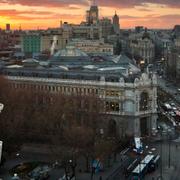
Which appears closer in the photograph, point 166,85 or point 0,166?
point 0,166

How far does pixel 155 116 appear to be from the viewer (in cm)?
7125

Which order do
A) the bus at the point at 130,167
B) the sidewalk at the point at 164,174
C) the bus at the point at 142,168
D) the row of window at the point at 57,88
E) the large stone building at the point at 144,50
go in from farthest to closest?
the large stone building at the point at 144,50 < the row of window at the point at 57,88 < the bus at the point at 130,167 < the sidewalk at the point at 164,174 < the bus at the point at 142,168

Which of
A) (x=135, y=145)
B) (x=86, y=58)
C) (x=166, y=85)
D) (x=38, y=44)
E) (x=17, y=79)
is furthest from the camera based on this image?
(x=38, y=44)

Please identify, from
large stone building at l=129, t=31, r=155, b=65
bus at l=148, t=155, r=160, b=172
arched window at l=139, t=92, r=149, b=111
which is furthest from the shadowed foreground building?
large stone building at l=129, t=31, r=155, b=65

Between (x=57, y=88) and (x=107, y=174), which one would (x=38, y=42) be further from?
(x=107, y=174)

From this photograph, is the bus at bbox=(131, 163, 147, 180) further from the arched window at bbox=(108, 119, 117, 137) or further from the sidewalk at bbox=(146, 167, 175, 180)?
the arched window at bbox=(108, 119, 117, 137)

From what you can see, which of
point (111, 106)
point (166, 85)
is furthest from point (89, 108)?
point (166, 85)

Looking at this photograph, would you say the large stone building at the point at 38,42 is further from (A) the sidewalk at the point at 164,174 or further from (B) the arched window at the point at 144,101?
(A) the sidewalk at the point at 164,174

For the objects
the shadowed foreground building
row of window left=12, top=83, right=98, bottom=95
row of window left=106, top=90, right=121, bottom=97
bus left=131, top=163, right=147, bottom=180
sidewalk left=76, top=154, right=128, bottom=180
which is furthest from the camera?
row of window left=12, top=83, right=98, bottom=95

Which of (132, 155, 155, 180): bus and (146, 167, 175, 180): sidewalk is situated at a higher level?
(132, 155, 155, 180): bus

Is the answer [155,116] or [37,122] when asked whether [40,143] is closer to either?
[37,122]

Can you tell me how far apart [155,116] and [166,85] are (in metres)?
58.6

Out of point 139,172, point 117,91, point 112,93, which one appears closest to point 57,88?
point 112,93

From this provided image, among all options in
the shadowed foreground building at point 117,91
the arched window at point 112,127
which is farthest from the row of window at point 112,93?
the arched window at point 112,127
